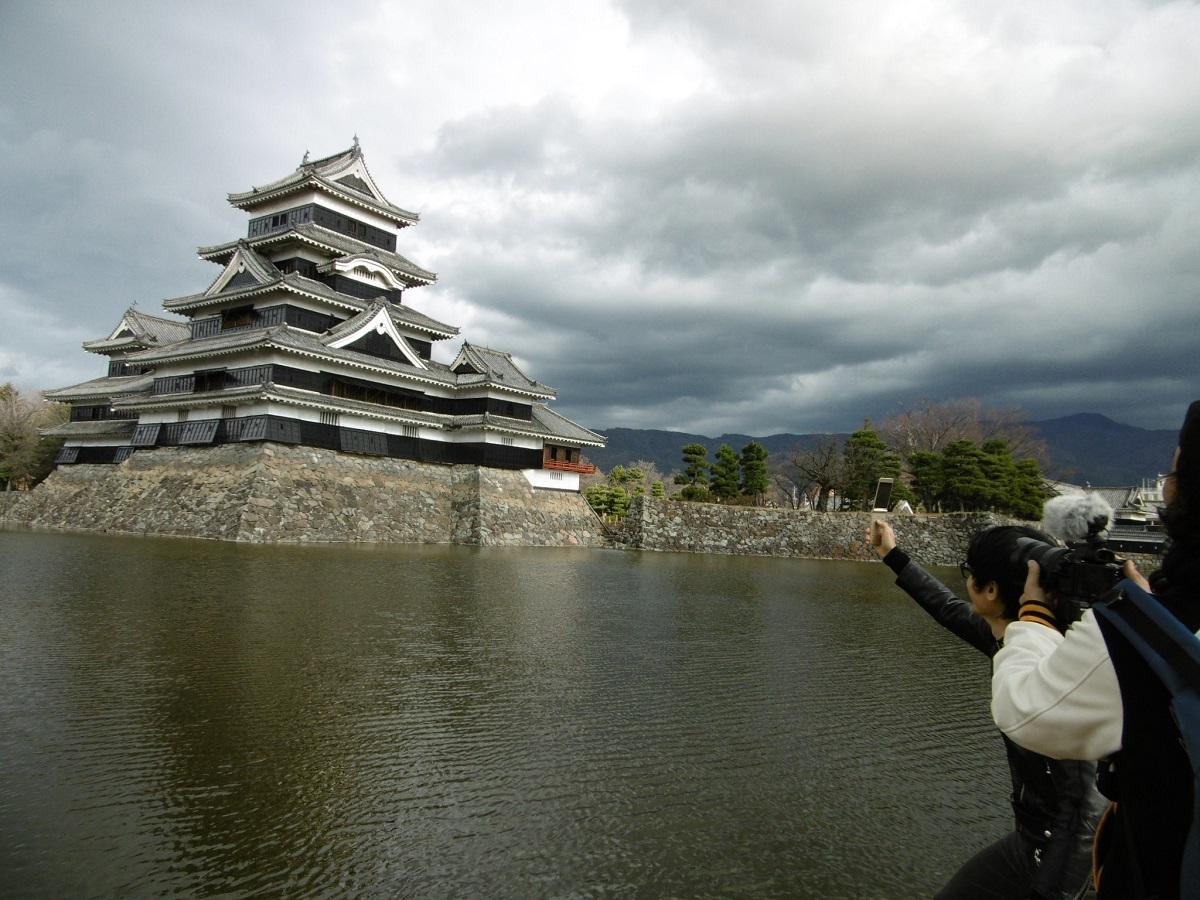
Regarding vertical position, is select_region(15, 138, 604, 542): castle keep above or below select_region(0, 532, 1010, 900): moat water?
above

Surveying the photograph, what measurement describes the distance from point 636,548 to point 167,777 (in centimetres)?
2510

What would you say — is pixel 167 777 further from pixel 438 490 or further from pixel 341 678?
pixel 438 490

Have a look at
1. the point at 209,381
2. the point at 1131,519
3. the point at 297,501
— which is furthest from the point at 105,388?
the point at 1131,519

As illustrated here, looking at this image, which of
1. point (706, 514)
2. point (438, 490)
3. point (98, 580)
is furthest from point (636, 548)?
point (98, 580)

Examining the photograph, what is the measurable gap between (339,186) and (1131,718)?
3002 cm

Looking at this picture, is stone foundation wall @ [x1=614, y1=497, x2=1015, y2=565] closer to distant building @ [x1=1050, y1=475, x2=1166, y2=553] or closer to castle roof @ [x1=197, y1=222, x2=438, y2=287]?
distant building @ [x1=1050, y1=475, x2=1166, y2=553]

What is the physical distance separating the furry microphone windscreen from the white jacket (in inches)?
24.3

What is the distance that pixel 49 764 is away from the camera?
406cm

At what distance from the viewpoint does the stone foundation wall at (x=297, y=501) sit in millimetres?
21406

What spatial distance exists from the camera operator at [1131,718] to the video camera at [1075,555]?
197 mm

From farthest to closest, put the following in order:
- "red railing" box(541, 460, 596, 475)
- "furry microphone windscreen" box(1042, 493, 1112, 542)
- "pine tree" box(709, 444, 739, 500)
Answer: "pine tree" box(709, 444, 739, 500)
"red railing" box(541, 460, 596, 475)
"furry microphone windscreen" box(1042, 493, 1112, 542)

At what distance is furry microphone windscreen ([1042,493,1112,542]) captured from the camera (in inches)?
82.0

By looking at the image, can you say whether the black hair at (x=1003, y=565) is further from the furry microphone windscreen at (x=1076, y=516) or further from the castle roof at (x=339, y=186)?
the castle roof at (x=339, y=186)

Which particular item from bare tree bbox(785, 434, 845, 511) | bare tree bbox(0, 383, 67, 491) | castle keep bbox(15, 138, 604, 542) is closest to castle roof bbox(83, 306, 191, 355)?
castle keep bbox(15, 138, 604, 542)
